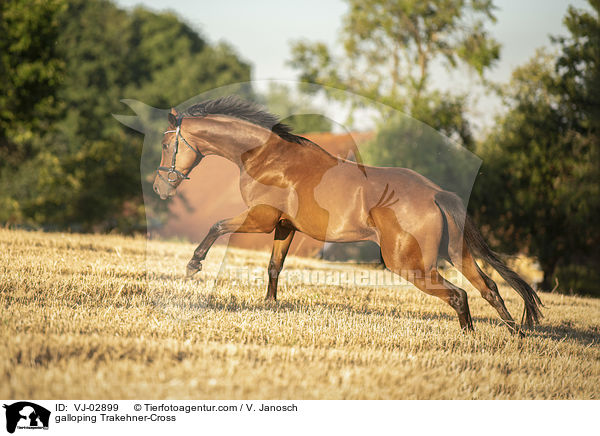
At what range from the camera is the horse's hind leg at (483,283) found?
5445 millimetres

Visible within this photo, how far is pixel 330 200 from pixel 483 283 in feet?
6.20

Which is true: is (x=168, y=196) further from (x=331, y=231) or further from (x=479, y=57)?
(x=479, y=57)

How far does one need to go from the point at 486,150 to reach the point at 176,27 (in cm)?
3467

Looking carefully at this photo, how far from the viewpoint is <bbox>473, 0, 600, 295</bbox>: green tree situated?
14227mm

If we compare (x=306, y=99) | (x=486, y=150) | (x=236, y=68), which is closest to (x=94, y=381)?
(x=306, y=99)

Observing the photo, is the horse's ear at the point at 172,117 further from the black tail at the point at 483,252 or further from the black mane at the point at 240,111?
the black tail at the point at 483,252

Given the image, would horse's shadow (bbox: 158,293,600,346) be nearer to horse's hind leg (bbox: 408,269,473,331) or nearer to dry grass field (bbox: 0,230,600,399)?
dry grass field (bbox: 0,230,600,399)

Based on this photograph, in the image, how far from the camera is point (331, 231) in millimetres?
5430

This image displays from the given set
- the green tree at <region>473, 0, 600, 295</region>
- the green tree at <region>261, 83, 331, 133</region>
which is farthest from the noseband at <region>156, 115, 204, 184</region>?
the green tree at <region>473, 0, 600, 295</region>

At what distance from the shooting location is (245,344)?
14.3ft

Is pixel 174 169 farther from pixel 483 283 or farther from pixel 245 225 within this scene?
pixel 483 283
